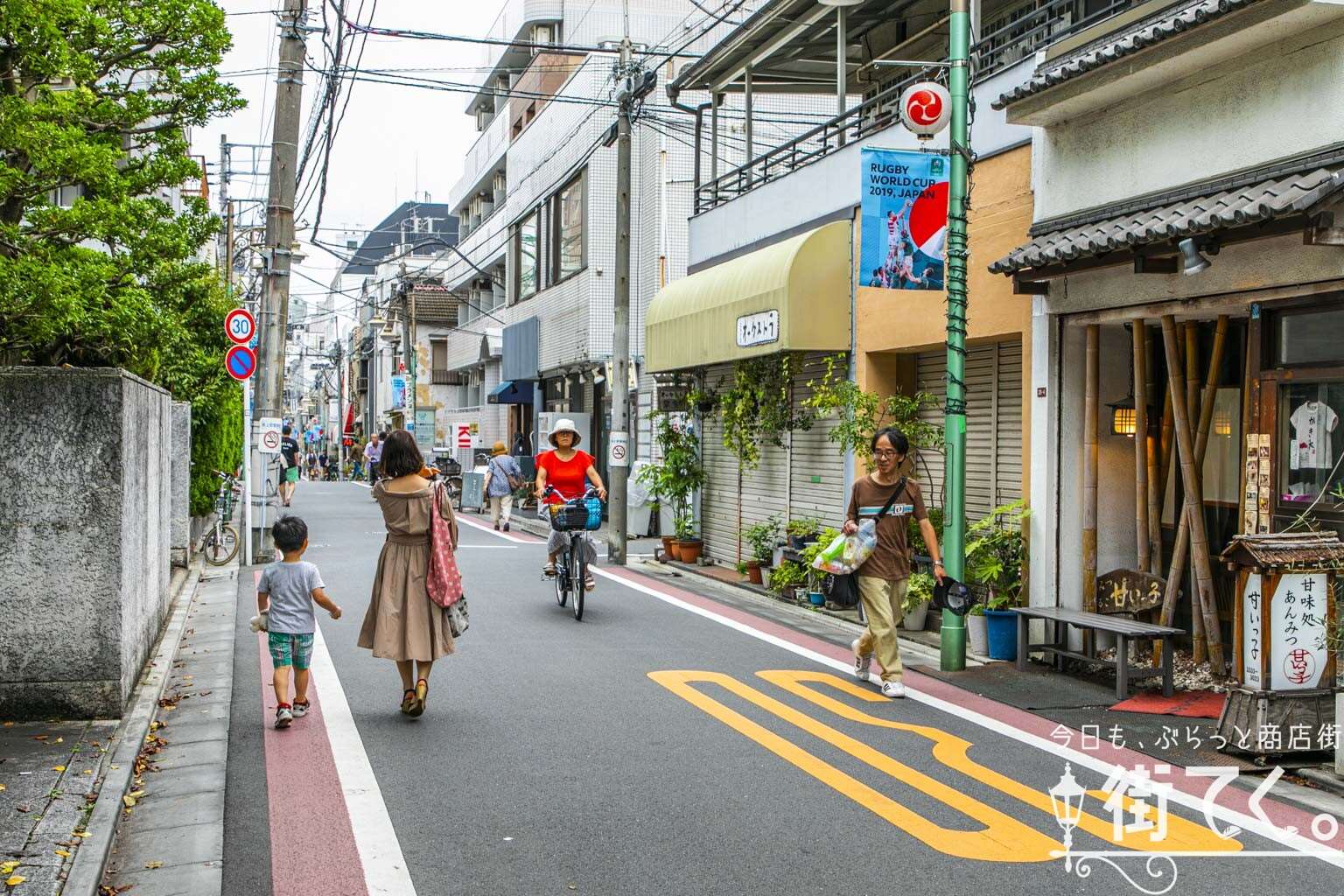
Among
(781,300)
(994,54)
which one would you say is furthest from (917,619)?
(994,54)

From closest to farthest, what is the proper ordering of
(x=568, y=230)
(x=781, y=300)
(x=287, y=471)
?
(x=781, y=300)
(x=287, y=471)
(x=568, y=230)

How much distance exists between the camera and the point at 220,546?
693 inches

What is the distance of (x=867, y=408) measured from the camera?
1365cm

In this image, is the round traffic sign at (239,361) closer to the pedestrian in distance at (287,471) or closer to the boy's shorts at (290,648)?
the boy's shorts at (290,648)

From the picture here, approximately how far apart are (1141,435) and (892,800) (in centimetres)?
491

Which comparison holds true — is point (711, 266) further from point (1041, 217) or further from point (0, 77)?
point (0, 77)

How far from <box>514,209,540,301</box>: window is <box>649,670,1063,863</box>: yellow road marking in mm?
27423

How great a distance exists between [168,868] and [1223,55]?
27.2 feet

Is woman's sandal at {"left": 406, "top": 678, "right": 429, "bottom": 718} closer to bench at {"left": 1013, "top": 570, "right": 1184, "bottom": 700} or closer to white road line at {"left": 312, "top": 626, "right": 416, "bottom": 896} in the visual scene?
white road line at {"left": 312, "top": 626, "right": 416, "bottom": 896}

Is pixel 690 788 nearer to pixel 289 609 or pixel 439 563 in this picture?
pixel 439 563

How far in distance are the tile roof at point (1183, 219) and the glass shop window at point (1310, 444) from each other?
1.44 meters

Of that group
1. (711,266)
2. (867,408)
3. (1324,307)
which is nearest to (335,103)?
(711,266)

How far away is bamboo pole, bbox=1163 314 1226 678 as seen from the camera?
30.9 ft

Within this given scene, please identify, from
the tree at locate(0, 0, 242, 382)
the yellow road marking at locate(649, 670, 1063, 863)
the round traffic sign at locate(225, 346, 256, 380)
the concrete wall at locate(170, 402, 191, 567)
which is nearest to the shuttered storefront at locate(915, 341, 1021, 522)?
the yellow road marking at locate(649, 670, 1063, 863)
